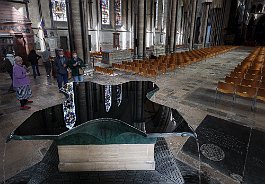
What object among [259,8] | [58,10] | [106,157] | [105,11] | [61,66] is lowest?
[106,157]

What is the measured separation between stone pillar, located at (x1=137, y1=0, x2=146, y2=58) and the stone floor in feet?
20.4

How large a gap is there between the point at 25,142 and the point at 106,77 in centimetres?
662

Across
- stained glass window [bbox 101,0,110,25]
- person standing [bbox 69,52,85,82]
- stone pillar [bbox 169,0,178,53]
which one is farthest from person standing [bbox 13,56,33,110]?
stained glass window [bbox 101,0,110,25]

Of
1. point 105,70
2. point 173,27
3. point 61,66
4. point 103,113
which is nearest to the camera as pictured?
point 103,113

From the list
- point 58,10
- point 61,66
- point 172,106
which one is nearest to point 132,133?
point 172,106

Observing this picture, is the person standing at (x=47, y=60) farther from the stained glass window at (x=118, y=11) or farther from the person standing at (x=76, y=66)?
the stained glass window at (x=118, y=11)

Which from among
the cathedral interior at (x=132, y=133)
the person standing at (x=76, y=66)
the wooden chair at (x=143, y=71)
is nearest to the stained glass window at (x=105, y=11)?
the cathedral interior at (x=132, y=133)

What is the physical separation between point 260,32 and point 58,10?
133 ft

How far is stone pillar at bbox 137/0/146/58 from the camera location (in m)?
15.2

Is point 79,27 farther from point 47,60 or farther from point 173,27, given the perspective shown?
point 173,27

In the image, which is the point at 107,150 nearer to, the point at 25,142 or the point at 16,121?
the point at 25,142

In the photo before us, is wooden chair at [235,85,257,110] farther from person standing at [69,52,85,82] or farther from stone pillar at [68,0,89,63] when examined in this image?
stone pillar at [68,0,89,63]

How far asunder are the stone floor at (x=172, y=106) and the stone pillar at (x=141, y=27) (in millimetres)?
6204

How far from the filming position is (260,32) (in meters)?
37.6
